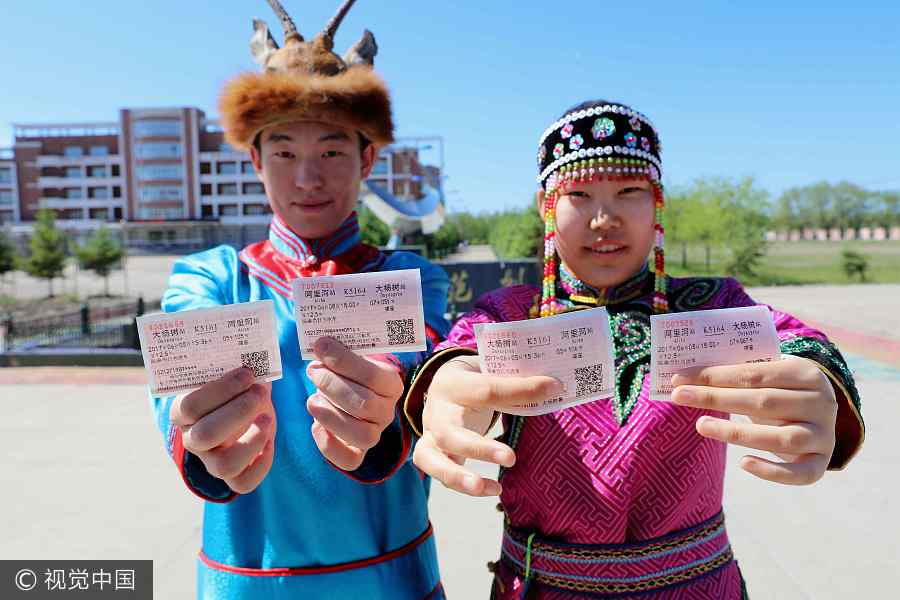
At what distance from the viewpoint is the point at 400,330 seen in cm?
121

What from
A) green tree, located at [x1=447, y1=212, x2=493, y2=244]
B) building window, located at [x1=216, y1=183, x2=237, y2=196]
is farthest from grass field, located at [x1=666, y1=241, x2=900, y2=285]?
green tree, located at [x1=447, y1=212, x2=493, y2=244]

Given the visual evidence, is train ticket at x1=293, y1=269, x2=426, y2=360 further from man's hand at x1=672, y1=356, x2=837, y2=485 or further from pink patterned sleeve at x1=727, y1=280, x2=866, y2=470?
pink patterned sleeve at x1=727, y1=280, x2=866, y2=470

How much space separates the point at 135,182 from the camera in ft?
194

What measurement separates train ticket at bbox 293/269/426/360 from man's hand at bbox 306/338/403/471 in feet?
0.11

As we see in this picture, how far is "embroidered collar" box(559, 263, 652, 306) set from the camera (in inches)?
56.9

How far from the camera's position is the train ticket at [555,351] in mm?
1062

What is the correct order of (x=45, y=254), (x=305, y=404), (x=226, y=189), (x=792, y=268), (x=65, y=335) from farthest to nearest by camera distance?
(x=226, y=189)
(x=792, y=268)
(x=45, y=254)
(x=65, y=335)
(x=305, y=404)

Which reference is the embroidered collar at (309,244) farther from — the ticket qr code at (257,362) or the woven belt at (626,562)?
the woven belt at (626,562)

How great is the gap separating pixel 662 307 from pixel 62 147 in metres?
74.8

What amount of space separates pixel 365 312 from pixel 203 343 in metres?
0.32

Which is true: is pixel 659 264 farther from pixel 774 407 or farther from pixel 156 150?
pixel 156 150

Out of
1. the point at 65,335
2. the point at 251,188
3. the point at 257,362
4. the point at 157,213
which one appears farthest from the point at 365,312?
the point at 157,213

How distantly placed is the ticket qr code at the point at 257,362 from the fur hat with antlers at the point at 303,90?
31.1 inches

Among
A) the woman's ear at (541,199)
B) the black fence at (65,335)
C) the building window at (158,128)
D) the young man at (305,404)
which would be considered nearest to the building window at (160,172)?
the building window at (158,128)
